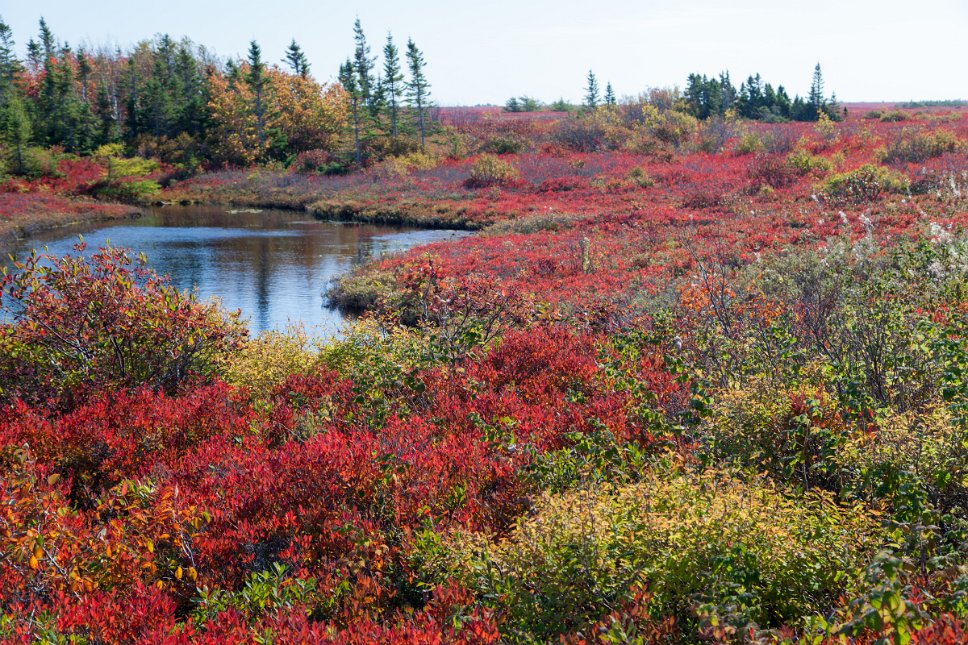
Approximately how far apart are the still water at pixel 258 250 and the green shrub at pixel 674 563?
11.2m

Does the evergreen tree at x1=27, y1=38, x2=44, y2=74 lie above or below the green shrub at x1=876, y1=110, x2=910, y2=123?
above

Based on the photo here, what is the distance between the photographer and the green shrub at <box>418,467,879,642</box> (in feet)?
10.8

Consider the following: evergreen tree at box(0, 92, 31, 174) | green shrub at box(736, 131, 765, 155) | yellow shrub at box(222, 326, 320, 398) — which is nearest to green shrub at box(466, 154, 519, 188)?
green shrub at box(736, 131, 765, 155)

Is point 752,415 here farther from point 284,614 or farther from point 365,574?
point 284,614

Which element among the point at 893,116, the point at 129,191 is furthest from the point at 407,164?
the point at 893,116

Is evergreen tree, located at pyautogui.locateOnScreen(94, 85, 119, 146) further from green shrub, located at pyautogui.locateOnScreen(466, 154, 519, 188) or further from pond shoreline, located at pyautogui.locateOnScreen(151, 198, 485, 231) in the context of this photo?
green shrub, located at pyautogui.locateOnScreen(466, 154, 519, 188)

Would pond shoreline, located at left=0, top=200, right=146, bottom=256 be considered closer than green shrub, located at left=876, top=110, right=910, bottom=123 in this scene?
Yes

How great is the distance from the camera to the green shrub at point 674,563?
10.8 ft

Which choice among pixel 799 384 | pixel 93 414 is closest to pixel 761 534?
pixel 799 384

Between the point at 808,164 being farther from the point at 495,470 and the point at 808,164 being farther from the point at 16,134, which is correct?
the point at 16,134

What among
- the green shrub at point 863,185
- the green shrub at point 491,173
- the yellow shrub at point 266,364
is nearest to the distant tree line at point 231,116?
the green shrub at point 491,173

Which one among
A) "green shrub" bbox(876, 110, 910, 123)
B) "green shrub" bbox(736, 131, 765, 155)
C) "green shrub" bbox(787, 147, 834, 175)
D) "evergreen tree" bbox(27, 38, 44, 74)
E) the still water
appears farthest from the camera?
"evergreen tree" bbox(27, 38, 44, 74)

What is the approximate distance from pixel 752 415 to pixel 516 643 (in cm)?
249

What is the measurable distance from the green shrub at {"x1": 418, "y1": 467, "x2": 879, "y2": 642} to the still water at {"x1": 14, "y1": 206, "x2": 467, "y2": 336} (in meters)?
11.2
